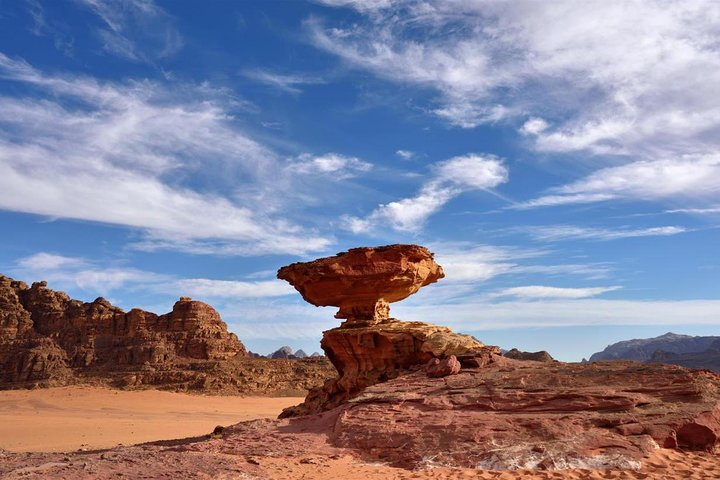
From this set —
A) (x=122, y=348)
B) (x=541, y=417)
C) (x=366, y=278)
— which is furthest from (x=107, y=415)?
(x=541, y=417)

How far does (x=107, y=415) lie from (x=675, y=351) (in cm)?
12150

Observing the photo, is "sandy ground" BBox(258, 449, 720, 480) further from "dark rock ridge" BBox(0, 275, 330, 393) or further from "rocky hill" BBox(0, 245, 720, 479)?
"dark rock ridge" BBox(0, 275, 330, 393)

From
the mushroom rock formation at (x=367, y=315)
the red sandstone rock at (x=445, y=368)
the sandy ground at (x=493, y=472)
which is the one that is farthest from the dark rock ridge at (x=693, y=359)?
the sandy ground at (x=493, y=472)

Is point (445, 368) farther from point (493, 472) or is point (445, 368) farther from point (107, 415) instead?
point (107, 415)

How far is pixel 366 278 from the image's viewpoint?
57.9 ft

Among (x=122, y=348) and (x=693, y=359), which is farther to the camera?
(x=693, y=359)

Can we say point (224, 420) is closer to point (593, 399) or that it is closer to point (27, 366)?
point (593, 399)

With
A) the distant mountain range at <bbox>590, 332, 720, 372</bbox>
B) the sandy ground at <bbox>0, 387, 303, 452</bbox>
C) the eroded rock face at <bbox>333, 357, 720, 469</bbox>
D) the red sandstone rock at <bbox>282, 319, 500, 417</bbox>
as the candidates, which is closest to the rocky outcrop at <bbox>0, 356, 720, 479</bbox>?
the eroded rock face at <bbox>333, 357, 720, 469</bbox>

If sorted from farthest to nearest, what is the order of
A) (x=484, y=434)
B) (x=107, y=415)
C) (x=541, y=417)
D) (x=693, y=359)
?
1. (x=693, y=359)
2. (x=107, y=415)
3. (x=541, y=417)
4. (x=484, y=434)

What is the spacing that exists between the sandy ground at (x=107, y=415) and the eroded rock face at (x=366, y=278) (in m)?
8.28

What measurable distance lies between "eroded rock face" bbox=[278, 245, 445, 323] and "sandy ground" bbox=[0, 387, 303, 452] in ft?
27.2

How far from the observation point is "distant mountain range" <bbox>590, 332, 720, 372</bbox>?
69.6 meters

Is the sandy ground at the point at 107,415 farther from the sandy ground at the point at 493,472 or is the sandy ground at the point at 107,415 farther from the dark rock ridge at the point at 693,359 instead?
the dark rock ridge at the point at 693,359

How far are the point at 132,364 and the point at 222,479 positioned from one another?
137 ft
